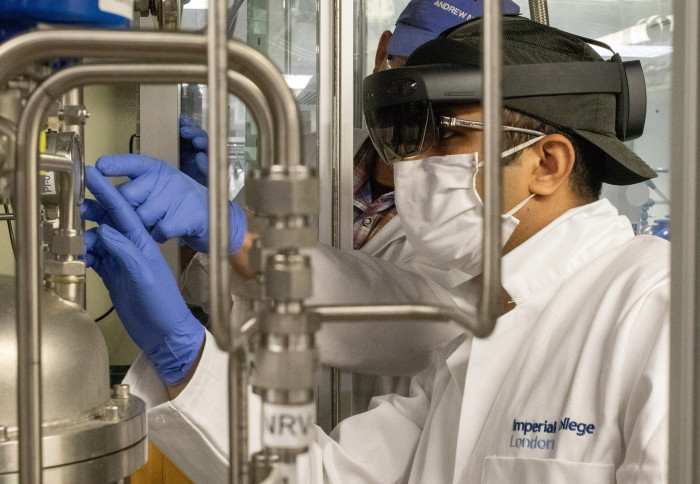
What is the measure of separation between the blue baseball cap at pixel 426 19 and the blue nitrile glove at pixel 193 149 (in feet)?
2.07

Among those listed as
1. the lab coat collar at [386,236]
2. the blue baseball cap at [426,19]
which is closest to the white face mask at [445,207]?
the lab coat collar at [386,236]

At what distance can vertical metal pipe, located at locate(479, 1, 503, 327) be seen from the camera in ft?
1.09

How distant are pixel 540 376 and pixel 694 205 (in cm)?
59

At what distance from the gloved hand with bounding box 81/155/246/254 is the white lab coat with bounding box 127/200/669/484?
0.19m

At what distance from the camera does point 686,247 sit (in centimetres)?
43

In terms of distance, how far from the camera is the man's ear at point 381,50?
1.90m

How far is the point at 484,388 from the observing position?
1048 mm

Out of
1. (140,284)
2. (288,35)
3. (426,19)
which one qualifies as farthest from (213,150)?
(426,19)

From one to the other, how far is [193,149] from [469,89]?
56 cm

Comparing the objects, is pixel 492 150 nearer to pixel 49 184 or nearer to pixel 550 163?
pixel 49 184

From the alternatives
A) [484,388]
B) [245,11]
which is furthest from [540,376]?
[245,11]

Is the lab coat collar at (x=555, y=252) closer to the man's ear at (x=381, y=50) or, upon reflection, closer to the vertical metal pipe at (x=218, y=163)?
the vertical metal pipe at (x=218, y=163)

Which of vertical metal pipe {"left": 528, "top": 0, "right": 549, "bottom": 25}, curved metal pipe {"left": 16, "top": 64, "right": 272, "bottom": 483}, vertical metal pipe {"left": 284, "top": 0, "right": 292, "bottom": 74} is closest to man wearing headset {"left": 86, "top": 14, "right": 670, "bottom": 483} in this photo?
vertical metal pipe {"left": 528, "top": 0, "right": 549, "bottom": 25}

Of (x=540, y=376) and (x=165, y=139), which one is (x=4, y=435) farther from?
(x=165, y=139)
